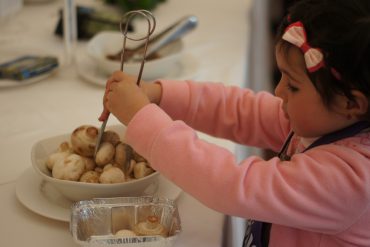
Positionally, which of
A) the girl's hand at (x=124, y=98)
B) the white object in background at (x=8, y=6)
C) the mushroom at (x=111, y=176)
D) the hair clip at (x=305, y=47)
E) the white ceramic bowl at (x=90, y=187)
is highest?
the hair clip at (x=305, y=47)

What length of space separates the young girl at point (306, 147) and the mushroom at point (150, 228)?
0.05 metres

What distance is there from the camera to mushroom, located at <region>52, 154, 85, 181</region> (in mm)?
590

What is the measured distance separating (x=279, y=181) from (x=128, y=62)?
1.76 ft

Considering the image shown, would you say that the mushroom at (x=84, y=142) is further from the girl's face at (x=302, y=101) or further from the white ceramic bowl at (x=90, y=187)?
the girl's face at (x=302, y=101)

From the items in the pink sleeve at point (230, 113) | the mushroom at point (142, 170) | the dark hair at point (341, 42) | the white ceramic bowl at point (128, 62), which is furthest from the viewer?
the white ceramic bowl at point (128, 62)

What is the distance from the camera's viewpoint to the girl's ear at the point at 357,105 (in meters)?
0.51

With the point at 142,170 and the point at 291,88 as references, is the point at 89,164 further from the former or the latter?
the point at 291,88

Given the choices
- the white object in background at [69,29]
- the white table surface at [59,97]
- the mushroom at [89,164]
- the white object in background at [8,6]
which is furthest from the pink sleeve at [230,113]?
the white object in background at [8,6]

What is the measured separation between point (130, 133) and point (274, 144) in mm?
265

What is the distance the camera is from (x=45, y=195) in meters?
0.62

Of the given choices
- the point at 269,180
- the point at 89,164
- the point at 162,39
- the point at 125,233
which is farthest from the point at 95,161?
the point at 162,39

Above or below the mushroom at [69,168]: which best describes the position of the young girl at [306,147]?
above

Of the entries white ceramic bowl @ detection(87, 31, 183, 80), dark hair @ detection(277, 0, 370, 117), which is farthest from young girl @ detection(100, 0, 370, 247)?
white ceramic bowl @ detection(87, 31, 183, 80)

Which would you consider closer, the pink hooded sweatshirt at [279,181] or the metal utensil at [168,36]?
the pink hooded sweatshirt at [279,181]
